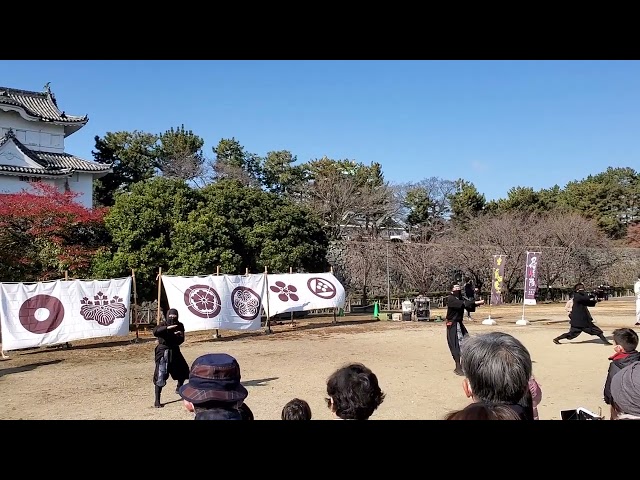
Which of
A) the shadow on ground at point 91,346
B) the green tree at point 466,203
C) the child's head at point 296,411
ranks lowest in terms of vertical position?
the shadow on ground at point 91,346

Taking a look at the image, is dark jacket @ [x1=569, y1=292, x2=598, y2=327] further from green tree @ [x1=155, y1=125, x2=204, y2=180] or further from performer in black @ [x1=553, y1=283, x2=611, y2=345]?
green tree @ [x1=155, y1=125, x2=204, y2=180]

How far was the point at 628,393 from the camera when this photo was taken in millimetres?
2619

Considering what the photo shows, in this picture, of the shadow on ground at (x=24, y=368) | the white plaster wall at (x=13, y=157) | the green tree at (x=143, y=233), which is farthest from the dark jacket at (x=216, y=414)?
the white plaster wall at (x=13, y=157)

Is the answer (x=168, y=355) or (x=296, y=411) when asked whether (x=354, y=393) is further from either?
(x=168, y=355)

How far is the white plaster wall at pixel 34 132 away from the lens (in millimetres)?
23391

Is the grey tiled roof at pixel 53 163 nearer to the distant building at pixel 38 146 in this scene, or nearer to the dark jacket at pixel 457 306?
the distant building at pixel 38 146

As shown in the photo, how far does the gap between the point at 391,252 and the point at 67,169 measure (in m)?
15.9

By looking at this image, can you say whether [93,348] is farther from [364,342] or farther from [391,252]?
[391,252]

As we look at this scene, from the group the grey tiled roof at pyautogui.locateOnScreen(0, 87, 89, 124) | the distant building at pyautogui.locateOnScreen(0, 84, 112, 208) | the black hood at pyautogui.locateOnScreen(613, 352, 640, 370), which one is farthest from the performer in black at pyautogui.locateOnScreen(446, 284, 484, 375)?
the grey tiled roof at pyautogui.locateOnScreen(0, 87, 89, 124)

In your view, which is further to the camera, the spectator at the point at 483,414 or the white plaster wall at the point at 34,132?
the white plaster wall at the point at 34,132

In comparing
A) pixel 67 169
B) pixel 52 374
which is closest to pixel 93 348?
pixel 52 374

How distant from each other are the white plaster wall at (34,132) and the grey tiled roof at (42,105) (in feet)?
1.77

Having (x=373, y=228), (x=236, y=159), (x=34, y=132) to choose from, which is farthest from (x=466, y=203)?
(x=34, y=132)

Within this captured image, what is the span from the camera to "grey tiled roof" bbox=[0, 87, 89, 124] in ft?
80.2
